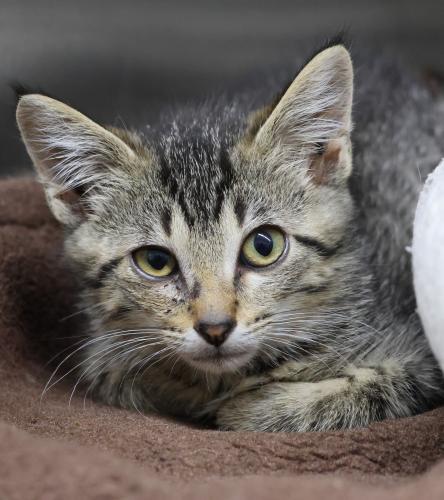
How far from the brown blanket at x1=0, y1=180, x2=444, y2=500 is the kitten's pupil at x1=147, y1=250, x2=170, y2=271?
0.30 metres

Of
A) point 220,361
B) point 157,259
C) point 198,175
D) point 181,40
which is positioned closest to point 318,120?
point 198,175

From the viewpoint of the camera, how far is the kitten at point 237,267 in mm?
1604

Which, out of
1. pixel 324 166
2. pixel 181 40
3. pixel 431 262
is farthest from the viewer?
pixel 181 40

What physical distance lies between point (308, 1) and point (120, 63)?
2.41 ft

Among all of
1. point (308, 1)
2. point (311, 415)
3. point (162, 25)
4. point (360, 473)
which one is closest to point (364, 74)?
point (308, 1)

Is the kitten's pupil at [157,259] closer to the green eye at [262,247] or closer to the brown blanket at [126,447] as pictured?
the green eye at [262,247]

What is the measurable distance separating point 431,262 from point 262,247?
1.13ft

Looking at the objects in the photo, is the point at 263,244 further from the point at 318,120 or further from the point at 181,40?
the point at 181,40

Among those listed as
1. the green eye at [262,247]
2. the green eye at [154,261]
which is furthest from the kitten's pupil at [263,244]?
the green eye at [154,261]

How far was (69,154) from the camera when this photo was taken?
1753 mm

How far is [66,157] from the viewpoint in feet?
5.79

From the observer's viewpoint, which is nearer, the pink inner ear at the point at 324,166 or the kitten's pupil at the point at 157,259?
the kitten's pupil at the point at 157,259

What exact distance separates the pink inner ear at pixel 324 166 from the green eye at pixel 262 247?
0.63 ft

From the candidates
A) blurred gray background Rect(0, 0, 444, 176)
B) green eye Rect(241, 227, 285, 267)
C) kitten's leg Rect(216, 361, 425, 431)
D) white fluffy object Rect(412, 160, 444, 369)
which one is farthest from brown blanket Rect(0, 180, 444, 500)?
blurred gray background Rect(0, 0, 444, 176)
